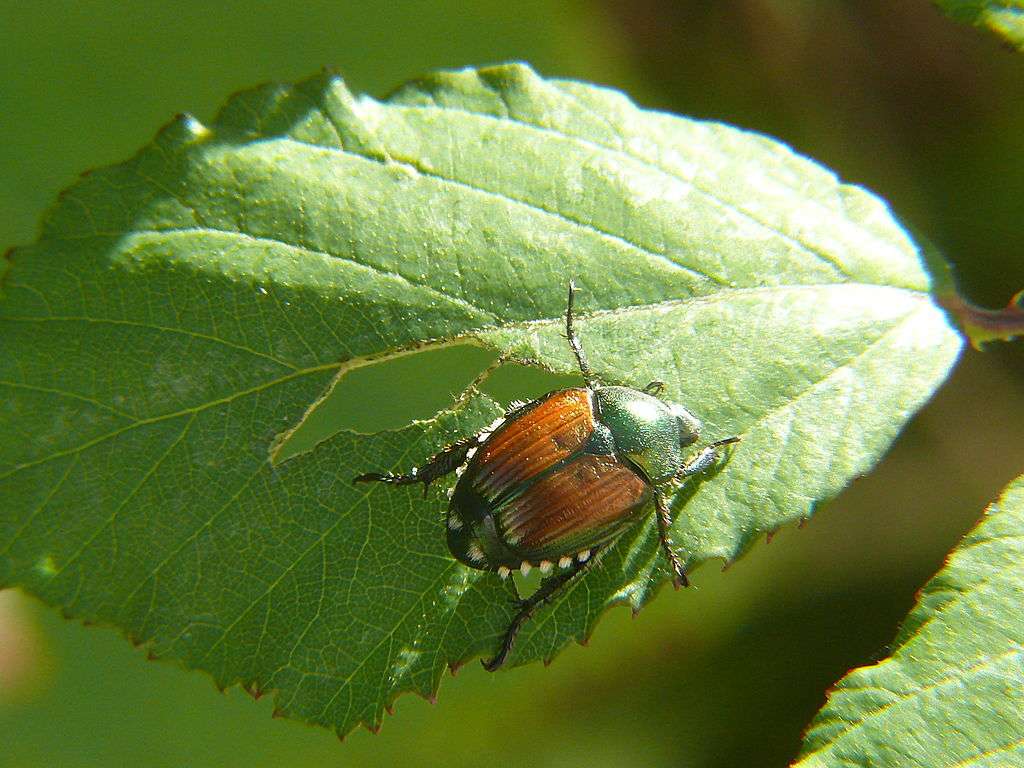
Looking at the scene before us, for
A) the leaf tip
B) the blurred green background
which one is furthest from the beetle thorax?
the leaf tip

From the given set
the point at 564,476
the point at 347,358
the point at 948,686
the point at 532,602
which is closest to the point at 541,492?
the point at 564,476

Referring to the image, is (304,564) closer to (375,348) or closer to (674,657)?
(375,348)

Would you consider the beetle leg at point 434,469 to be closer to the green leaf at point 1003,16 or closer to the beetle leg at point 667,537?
the beetle leg at point 667,537

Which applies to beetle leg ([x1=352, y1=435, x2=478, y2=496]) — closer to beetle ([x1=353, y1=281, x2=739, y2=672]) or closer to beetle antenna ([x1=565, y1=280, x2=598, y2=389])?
beetle ([x1=353, y1=281, x2=739, y2=672])

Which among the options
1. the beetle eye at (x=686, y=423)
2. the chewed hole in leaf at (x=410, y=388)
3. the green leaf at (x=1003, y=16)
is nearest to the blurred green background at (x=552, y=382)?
the chewed hole in leaf at (x=410, y=388)

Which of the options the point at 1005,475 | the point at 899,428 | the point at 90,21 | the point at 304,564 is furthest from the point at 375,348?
the point at 1005,475

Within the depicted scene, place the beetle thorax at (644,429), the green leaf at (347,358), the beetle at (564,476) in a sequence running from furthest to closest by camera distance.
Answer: the beetle thorax at (644,429), the beetle at (564,476), the green leaf at (347,358)

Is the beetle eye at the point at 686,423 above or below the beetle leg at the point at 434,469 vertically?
above

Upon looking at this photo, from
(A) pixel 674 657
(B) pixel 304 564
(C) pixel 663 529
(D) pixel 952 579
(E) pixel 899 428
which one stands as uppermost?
(E) pixel 899 428
